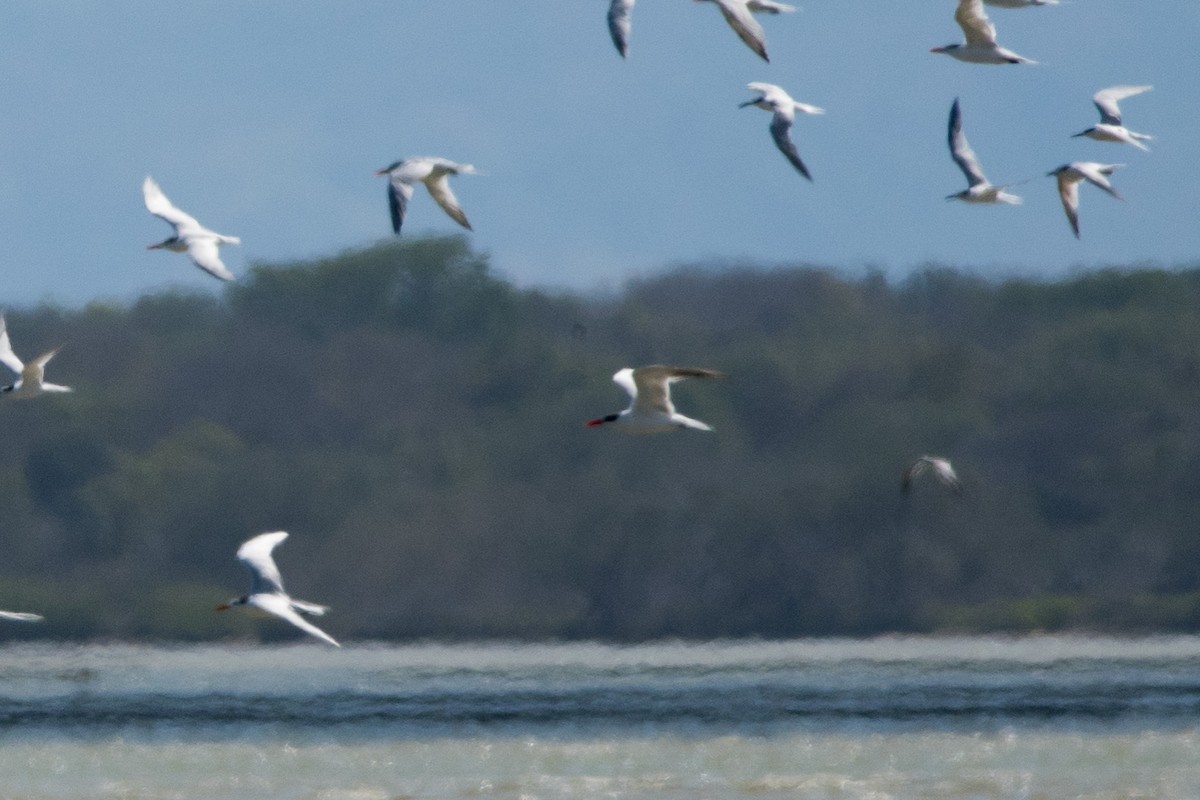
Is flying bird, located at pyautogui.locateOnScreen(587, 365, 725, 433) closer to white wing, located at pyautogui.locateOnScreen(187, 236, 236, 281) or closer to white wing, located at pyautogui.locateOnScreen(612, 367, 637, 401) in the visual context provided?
white wing, located at pyautogui.locateOnScreen(612, 367, 637, 401)

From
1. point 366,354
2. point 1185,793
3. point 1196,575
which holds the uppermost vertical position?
point 366,354

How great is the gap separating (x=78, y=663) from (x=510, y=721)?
27.5 feet

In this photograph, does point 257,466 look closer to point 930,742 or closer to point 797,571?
point 797,571

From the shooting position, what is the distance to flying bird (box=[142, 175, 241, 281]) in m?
24.6

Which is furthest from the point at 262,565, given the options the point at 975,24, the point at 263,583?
the point at 975,24

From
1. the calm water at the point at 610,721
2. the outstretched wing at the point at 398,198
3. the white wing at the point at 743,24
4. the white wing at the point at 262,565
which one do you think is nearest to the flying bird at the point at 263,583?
the white wing at the point at 262,565

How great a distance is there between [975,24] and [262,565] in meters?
7.77

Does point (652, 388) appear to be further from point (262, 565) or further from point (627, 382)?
point (262, 565)

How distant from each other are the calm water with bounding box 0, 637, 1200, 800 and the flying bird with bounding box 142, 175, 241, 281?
4.48m

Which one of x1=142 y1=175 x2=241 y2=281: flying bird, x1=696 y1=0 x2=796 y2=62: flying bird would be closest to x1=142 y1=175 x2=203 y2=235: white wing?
x1=142 y1=175 x2=241 y2=281: flying bird

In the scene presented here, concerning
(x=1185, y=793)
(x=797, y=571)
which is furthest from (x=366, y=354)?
(x=1185, y=793)

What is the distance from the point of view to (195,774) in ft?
83.3

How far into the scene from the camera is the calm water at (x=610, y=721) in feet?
79.9

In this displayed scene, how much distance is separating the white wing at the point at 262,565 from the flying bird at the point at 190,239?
7.81 ft
